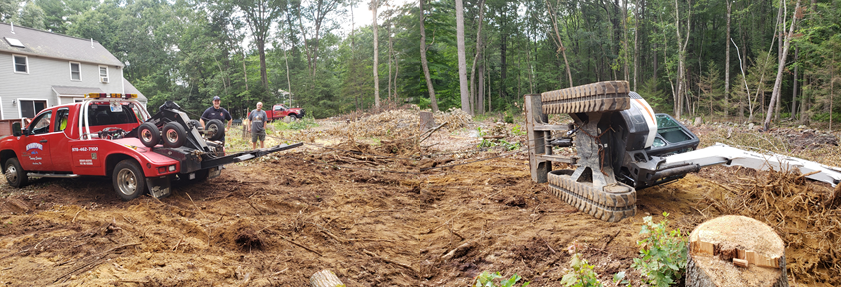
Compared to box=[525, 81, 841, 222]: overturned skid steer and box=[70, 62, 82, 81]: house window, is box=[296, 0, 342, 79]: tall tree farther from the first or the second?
box=[525, 81, 841, 222]: overturned skid steer

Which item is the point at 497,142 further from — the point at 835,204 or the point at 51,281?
the point at 51,281

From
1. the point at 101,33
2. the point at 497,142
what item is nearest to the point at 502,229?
the point at 497,142

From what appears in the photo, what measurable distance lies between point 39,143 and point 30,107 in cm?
2398

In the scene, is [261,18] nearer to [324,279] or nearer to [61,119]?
[61,119]

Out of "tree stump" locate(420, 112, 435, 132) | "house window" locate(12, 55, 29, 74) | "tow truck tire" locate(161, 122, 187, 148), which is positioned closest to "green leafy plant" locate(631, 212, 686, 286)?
"tow truck tire" locate(161, 122, 187, 148)

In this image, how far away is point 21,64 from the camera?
80.9ft

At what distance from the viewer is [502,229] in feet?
15.2

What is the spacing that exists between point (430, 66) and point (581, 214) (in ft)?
59.7

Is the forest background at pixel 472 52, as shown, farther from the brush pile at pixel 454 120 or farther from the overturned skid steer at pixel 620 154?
the overturned skid steer at pixel 620 154

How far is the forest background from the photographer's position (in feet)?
97.2

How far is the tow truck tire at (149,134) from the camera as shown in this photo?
21.0 feet

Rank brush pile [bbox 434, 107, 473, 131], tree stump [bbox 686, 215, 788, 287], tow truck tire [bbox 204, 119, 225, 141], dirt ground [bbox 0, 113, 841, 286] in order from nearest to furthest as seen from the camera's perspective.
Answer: tree stump [bbox 686, 215, 788, 287] < dirt ground [bbox 0, 113, 841, 286] < tow truck tire [bbox 204, 119, 225, 141] < brush pile [bbox 434, 107, 473, 131]

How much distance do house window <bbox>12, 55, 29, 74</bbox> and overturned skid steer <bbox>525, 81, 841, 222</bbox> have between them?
31115 millimetres

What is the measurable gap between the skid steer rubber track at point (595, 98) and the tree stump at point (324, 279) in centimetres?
316
